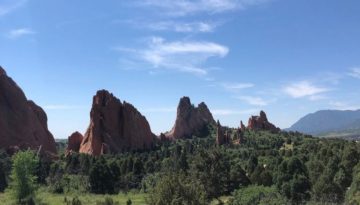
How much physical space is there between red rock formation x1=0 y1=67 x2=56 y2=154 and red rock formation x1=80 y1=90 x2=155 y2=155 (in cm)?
1504

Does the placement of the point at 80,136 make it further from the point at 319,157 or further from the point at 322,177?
the point at 322,177

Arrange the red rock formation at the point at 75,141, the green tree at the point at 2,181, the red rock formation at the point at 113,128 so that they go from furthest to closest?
1. the red rock formation at the point at 75,141
2. the red rock formation at the point at 113,128
3. the green tree at the point at 2,181

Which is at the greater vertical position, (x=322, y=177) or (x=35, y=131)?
A: (x=35, y=131)

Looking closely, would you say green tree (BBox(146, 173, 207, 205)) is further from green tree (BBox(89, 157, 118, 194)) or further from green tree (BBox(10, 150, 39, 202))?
green tree (BBox(89, 157, 118, 194))

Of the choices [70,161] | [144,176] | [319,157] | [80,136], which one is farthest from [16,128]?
[319,157]

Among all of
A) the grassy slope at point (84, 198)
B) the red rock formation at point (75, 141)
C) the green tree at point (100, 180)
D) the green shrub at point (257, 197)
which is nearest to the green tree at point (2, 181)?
the grassy slope at point (84, 198)

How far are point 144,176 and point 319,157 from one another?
3834cm

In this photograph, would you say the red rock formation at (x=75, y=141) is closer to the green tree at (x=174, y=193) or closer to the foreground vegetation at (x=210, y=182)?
the foreground vegetation at (x=210, y=182)

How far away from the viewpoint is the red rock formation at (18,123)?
148913mm

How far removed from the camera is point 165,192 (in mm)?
45188

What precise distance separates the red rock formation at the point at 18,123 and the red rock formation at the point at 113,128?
1504 centimetres

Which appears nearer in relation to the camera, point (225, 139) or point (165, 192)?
point (165, 192)

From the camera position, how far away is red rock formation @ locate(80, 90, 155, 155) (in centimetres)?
15888

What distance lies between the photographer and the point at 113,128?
166m
